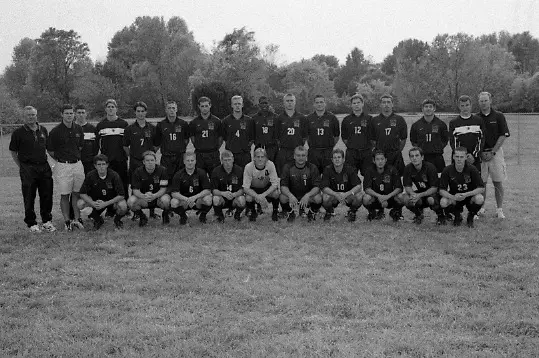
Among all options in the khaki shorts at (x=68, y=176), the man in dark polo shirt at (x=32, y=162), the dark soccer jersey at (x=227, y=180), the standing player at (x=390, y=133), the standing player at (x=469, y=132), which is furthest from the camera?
the standing player at (x=390, y=133)

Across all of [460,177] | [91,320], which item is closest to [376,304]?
[91,320]

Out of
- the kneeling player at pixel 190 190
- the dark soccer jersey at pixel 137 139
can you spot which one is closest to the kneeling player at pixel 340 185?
the kneeling player at pixel 190 190

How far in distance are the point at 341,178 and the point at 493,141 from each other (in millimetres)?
2294

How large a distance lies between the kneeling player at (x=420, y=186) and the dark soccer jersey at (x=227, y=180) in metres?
2.40

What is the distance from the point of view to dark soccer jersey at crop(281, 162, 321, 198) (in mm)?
8281

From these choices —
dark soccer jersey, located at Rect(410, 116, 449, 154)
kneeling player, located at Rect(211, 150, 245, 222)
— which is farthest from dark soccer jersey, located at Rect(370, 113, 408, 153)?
kneeling player, located at Rect(211, 150, 245, 222)

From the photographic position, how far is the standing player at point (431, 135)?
26.9ft

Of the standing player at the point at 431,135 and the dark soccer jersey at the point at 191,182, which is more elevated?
the standing player at the point at 431,135

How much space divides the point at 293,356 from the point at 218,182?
4840 mm

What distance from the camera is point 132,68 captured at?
4834cm

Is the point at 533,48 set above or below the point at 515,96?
above

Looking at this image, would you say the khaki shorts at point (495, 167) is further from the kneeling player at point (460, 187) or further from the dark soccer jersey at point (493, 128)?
the kneeling player at point (460, 187)

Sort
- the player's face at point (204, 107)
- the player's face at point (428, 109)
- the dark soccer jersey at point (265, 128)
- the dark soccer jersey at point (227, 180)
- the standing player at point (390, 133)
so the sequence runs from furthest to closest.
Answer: the dark soccer jersey at point (265, 128), the player's face at point (204, 107), the standing player at point (390, 133), the dark soccer jersey at point (227, 180), the player's face at point (428, 109)

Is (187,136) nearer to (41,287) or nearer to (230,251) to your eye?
(230,251)
